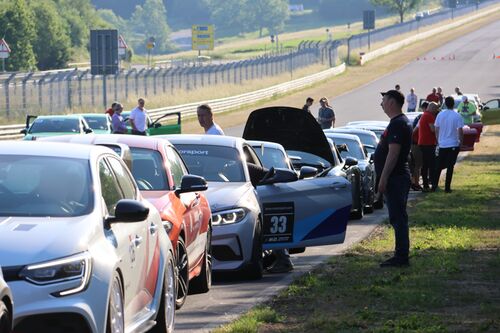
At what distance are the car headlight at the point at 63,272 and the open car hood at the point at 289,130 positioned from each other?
33.3 ft

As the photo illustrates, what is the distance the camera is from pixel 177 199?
11555 mm

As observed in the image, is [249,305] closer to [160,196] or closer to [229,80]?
[160,196]

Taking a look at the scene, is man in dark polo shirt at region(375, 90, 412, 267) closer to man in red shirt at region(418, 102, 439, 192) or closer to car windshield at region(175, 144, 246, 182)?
car windshield at region(175, 144, 246, 182)

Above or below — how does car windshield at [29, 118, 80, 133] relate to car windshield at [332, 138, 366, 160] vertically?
below

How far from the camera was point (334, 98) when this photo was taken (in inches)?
2869

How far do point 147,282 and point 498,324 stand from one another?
2647 mm

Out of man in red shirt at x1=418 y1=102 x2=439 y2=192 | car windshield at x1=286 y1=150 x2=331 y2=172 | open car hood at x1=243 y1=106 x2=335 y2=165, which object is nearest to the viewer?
open car hood at x1=243 y1=106 x2=335 y2=165

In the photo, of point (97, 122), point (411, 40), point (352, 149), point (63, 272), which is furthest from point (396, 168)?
point (411, 40)

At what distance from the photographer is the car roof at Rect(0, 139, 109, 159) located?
8.80m

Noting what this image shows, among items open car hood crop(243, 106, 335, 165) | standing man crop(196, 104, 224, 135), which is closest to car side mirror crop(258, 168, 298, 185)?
open car hood crop(243, 106, 335, 165)

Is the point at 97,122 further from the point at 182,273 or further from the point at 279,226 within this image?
the point at 182,273

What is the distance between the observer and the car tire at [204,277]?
40.4 ft

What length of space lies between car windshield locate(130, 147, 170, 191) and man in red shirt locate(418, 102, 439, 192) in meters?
14.4

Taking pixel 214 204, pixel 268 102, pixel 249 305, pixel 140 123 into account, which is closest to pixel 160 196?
pixel 249 305
